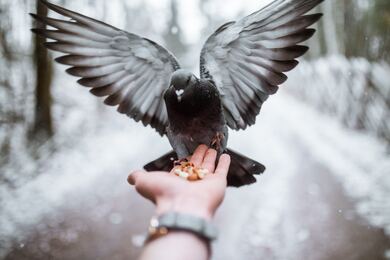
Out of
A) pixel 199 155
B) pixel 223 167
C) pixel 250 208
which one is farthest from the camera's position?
pixel 250 208

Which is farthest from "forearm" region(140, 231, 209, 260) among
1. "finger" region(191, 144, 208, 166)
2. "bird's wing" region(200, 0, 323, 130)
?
"bird's wing" region(200, 0, 323, 130)

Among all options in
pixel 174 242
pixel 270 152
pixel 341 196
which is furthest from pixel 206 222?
pixel 270 152

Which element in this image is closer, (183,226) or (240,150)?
(183,226)

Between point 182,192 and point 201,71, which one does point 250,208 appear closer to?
point 201,71

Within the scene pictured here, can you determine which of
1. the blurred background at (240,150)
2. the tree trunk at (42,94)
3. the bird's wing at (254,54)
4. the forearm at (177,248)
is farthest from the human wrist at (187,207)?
the tree trunk at (42,94)

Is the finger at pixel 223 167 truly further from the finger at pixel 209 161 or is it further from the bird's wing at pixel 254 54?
the bird's wing at pixel 254 54

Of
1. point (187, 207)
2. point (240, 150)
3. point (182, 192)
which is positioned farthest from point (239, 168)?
point (240, 150)

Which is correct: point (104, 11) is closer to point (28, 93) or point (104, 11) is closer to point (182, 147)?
point (28, 93)
